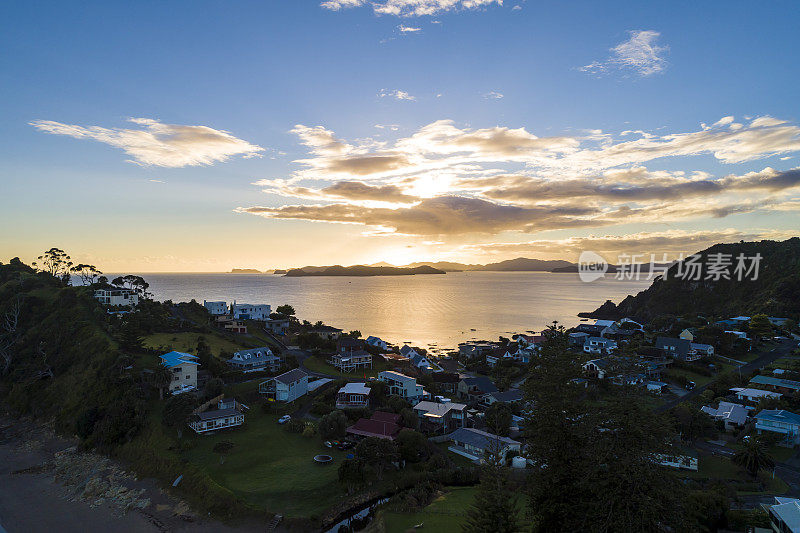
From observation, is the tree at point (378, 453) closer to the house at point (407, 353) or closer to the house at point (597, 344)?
the house at point (407, 353)

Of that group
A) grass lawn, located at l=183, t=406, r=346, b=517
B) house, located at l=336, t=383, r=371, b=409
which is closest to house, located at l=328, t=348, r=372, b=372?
house, located at l=336, t=383, r=371, b=409

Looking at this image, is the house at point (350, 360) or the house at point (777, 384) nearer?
the house at point (777, 384)

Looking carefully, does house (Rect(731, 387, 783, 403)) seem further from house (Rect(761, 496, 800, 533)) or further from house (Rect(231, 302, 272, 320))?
house (Rect(231, 302, 272, 320))

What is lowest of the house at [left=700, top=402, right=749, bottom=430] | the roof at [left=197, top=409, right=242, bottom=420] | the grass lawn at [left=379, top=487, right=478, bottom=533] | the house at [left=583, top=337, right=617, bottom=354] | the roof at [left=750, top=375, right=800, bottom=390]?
the grass lawn at [left=379, top=487, right=478, bottom=533]

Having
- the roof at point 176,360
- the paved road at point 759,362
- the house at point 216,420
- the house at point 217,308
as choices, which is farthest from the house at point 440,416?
the house at point 217,308

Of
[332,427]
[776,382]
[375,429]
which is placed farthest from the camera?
[776,382]

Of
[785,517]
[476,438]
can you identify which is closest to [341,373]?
[476,438]

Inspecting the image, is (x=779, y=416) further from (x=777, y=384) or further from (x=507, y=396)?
(x=507, y=396)
